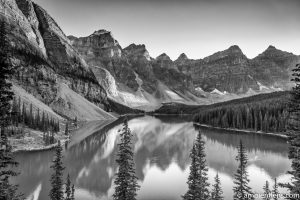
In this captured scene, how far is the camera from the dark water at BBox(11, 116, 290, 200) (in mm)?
57438

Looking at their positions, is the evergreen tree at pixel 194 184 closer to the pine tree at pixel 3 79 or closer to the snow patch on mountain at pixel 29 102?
the pine tree at pixel 3 79

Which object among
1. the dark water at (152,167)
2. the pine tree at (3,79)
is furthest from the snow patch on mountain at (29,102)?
the pine tree at (3,79)

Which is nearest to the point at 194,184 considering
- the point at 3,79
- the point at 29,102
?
the point at 3,79

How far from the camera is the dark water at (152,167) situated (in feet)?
188

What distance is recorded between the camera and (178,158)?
89.2 metres

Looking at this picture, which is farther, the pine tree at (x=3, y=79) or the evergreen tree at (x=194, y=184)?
the evergreen tree at (x=194, y=184)

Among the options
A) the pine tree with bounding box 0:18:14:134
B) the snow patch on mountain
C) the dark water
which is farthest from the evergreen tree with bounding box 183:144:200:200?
the snow patch on mountain

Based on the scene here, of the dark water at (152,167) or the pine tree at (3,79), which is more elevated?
the pine tree at (3,79)

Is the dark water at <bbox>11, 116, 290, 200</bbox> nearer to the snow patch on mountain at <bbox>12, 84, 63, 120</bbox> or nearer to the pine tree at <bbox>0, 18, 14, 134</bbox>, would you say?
the pine tree at <bbox>0, 18, 14, 134</bbox>

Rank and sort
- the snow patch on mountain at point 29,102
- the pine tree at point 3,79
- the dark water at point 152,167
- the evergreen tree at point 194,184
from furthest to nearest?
the snow patch on mountain at point 29,102 < the dark water at point 152,167 < the evergreen tree at point 194,184 < the pine tree at point 3,79

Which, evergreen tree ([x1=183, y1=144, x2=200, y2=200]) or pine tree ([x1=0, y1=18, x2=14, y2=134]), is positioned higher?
pine tree ([x1=0, y1=18, x2=14, y2=134])

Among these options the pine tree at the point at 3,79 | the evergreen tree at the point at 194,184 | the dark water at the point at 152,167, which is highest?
the pine tree at the point at 3,79

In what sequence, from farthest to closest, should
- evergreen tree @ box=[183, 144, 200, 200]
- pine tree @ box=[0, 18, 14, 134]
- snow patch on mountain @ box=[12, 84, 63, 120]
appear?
1. snow patch on mountain @ box=[12, 84, 63, 120]
2. evergreen tree @ box=[183, 144, 200, 200]
3. pine tree @ box=[0, 18, 14, 134]

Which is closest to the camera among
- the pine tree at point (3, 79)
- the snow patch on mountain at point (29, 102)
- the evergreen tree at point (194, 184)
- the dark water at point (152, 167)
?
the pine tree at point (3, 79)
